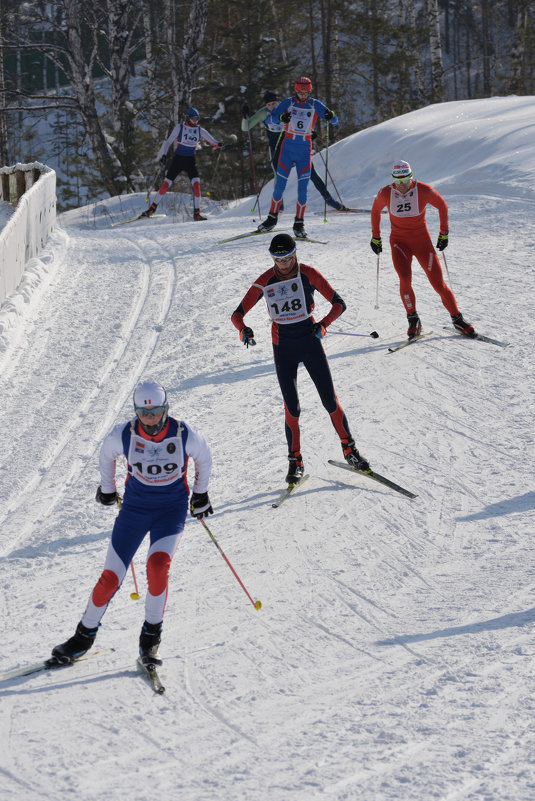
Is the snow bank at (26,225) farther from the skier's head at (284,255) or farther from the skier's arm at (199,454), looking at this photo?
the skier's arm at (199,454)

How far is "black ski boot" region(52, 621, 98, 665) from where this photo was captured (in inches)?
203

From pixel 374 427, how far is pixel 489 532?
6.94 ft

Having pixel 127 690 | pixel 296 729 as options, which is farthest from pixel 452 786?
pixel 127 690

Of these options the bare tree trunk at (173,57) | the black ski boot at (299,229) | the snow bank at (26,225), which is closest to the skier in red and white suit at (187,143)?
the snow bank at (26,225)

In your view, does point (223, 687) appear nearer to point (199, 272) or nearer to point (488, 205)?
point (199, 272)

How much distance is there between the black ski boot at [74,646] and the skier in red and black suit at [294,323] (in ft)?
8.92

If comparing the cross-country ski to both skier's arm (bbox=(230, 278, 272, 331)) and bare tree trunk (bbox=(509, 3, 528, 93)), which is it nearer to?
skier's arm (bbox=(230, 278, 272, 331))

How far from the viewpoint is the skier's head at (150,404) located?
15.7 feet

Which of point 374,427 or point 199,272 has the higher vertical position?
point 199,272

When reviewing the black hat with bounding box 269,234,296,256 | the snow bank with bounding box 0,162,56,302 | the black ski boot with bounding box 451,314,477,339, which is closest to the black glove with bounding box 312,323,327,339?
the black hat with bounding box 269,234,296,256

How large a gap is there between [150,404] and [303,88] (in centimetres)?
947

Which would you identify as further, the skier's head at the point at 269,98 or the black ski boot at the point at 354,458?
the skier's head at the point at 269,98

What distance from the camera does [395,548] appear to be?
21.2 feet

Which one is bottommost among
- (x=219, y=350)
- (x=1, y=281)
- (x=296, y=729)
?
(x=296, y=729)
